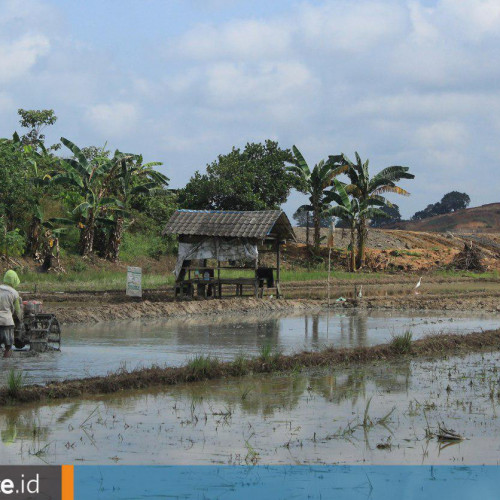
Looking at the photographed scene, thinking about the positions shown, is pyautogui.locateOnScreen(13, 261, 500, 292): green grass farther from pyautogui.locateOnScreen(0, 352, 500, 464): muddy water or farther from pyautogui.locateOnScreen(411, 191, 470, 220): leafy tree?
pyautogui.locateOnScreen(411, 191, 470, 220): leafy tree

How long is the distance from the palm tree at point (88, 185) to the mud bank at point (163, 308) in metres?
9.67

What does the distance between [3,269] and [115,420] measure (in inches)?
841

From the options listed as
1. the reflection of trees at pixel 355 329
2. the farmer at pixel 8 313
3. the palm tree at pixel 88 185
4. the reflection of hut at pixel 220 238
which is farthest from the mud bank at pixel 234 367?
the palm tree at pixel 88 185

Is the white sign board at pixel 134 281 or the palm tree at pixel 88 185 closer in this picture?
the white sign board at pixel 134 281

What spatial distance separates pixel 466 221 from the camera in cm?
7244

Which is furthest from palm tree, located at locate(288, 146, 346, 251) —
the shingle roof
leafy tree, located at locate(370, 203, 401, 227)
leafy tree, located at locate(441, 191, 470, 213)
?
leafy tree, located at locate(441, 191, 470, 213)

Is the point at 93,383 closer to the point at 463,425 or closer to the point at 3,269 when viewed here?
the point at 463,425

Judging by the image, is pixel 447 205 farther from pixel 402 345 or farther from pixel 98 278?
Answer: pixel 402 345

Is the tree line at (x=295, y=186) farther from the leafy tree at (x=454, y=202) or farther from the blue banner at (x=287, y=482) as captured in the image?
the leafy tree at (x=454, y=202)

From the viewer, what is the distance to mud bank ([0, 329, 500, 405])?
8.47 metres

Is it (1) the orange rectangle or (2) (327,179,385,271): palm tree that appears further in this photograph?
(2) (327,179,385,271): palm tree

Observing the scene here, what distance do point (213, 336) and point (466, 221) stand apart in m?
61.3

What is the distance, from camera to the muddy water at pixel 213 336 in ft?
35.9

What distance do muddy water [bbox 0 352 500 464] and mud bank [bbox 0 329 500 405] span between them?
0.29 m
